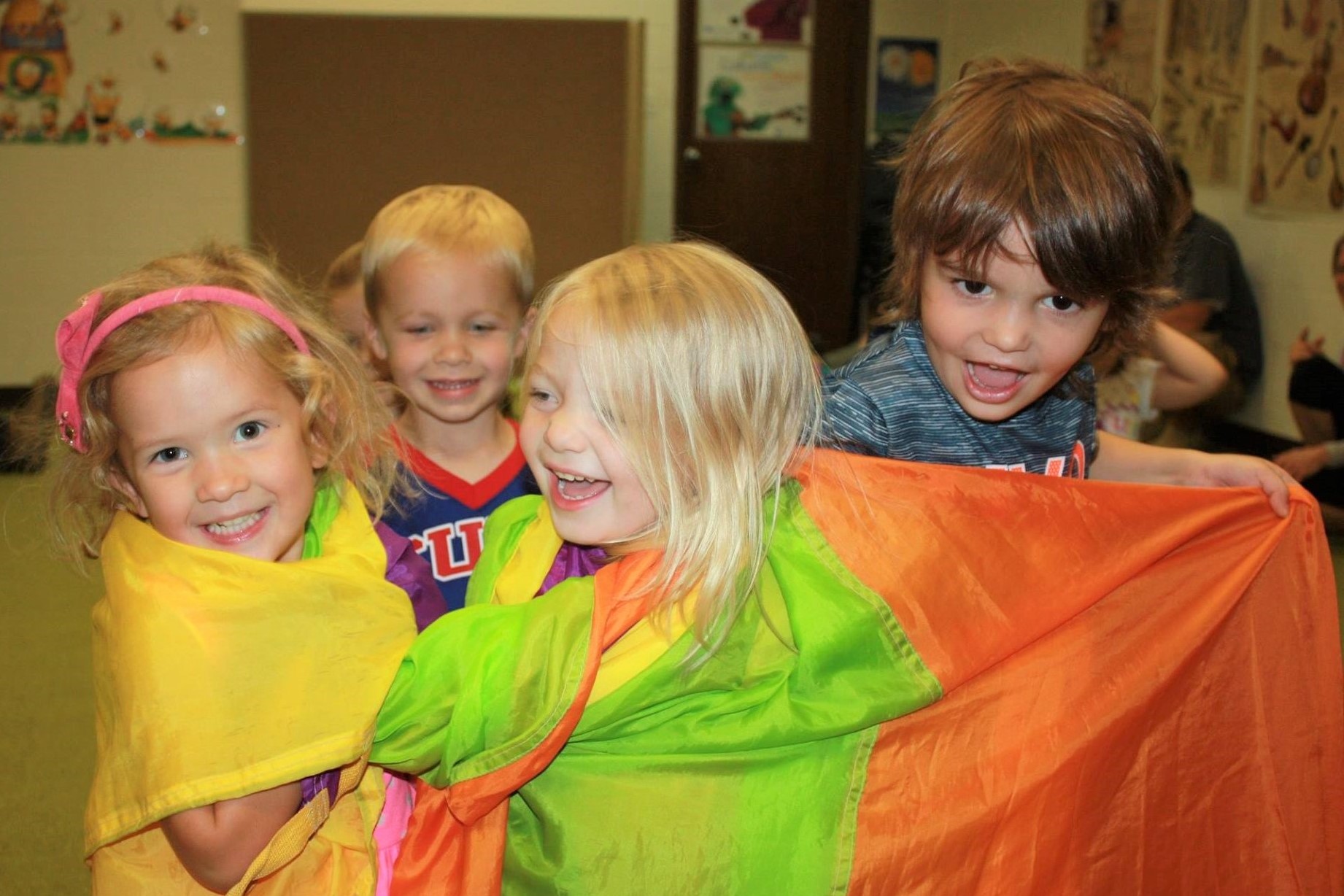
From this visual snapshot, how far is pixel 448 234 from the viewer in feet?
6.67

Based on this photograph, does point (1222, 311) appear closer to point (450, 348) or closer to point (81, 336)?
point (450, 348)

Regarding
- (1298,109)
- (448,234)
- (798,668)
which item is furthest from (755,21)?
(798,668)

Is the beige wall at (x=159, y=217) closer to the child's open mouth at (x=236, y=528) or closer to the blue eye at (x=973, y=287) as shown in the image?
the blue eye at (x=973, y=287)

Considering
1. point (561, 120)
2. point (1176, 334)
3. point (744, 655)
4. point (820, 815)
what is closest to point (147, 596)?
point (744, 655)

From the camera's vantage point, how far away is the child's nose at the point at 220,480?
129 centimetres

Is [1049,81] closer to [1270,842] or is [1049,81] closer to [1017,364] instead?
[1017,364]

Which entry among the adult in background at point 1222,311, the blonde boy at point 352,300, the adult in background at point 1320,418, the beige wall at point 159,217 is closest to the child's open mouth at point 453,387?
the blonde boy at point 352,300

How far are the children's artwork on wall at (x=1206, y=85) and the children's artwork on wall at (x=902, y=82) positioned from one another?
2.12m

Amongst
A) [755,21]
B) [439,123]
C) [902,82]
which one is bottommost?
[439,123]

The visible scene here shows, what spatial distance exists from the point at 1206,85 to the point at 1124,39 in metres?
0.73

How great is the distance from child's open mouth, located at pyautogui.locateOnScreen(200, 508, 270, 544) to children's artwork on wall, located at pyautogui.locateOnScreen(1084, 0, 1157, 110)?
4949 millimetres

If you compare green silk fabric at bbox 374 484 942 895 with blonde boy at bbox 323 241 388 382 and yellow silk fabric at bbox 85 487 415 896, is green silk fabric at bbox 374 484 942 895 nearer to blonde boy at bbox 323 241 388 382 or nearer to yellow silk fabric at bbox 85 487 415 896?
yellow silk fabric at bbox 85 487 415 896

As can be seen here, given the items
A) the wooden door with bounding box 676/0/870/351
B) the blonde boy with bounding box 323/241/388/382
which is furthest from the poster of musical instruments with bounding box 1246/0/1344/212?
the blonde boy with bounding box 323/241/388/382

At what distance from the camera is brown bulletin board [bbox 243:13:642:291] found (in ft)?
18.7
